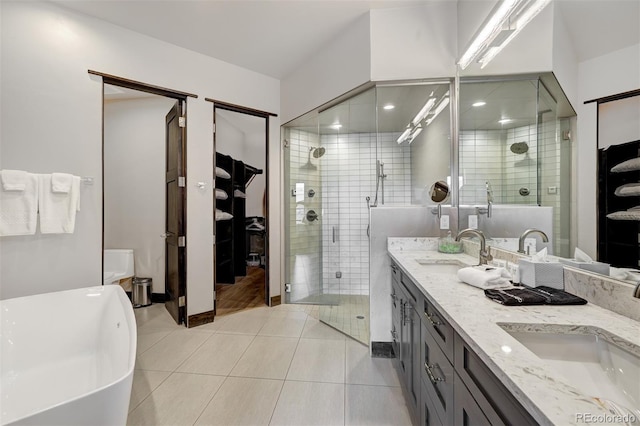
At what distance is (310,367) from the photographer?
2.05 m

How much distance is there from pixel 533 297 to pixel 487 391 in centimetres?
48

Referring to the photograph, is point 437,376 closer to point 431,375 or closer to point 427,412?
point 431,375

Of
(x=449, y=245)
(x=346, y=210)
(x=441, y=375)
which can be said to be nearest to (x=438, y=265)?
(x=449, y=245)

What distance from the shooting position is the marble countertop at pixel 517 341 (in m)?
0.48

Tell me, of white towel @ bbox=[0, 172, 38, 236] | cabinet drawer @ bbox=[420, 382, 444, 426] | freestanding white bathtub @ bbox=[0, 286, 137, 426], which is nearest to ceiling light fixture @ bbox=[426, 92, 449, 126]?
cabinet drawer @ bbox=[420, 382, 444, 426]

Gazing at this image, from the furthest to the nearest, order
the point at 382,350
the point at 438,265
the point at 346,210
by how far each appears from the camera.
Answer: the point at 346,210 < the point at 382,350 < the point at 438,265

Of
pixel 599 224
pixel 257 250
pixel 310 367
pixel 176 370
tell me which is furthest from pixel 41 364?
pixel 257 250

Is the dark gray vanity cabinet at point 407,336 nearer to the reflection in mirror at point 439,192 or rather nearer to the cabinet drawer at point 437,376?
the cabinet drawer at point 437,376

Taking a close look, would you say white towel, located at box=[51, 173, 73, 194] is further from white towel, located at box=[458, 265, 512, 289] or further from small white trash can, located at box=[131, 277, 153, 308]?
white towel, located at box=[458, 265, 512, 289]

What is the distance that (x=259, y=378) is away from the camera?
192 cm

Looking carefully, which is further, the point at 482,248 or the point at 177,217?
the point at 177,217

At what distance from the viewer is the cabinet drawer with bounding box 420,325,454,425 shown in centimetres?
94

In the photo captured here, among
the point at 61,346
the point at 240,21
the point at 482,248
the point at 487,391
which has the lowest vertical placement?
the point at 61,346

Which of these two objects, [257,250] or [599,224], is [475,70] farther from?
[257,250]
